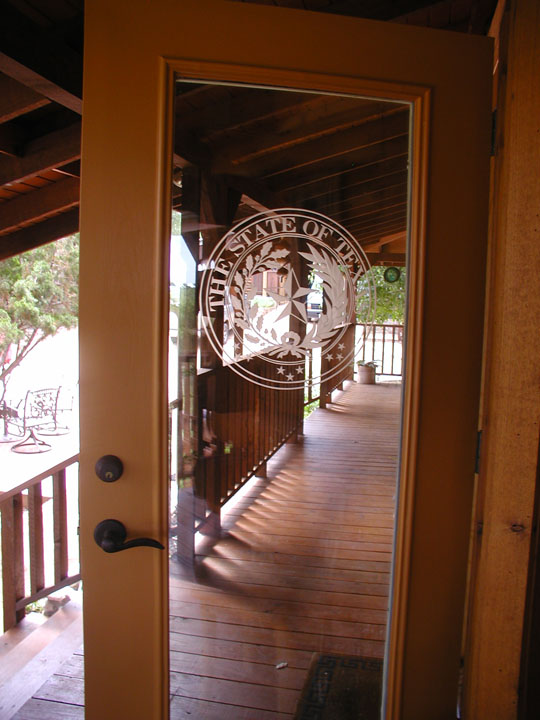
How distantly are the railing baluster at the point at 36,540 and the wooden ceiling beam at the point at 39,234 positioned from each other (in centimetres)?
211

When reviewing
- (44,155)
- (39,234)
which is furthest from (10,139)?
(39,234)

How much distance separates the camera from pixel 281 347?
4.19 feet

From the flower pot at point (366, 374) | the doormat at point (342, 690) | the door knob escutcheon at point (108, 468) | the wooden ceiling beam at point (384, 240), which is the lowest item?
the doormat at point (342, 690)

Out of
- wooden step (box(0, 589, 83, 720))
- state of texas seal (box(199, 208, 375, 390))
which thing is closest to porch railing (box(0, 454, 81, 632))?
wooden step (box(0, 589, 83, 720))

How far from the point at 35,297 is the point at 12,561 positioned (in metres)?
7.25

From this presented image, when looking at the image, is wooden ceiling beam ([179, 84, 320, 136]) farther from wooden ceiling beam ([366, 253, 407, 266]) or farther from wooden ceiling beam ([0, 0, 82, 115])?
wooden ceiling beam ([0, 0, 82, 115])

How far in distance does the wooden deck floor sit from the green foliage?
0.22 metres

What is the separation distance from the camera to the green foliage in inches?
47.2

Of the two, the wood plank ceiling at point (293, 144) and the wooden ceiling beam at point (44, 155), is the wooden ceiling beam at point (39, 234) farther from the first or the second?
the wood plank ceiling at point (293, 144)

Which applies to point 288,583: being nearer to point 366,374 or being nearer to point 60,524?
point 366,374

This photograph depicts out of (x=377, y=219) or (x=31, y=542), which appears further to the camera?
(x=31, y=542)

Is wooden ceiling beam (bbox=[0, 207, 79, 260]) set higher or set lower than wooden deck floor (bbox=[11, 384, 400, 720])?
higher

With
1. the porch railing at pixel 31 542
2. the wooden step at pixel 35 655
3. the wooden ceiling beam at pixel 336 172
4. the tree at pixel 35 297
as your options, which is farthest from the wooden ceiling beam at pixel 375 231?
the tree at pixel 35 297

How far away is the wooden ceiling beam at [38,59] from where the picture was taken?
152 centimetres
